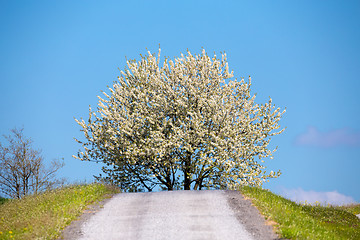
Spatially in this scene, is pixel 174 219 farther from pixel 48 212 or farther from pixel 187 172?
pixel 187 172

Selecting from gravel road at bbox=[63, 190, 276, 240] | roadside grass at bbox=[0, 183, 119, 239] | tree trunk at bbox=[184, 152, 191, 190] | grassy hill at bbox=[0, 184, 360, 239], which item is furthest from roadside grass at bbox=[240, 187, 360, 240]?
roadside grass at bbox=[0, 183, 119, 239]

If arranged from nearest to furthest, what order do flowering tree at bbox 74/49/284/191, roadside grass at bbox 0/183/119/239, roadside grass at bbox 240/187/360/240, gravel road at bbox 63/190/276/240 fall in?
gravel road at bbox 63/190/276/240 → roadside grass at bbox 240/187/360/240 → roadside grass at bbox 0/183/119/239 → flowering tree at bbox 74/49/284/191

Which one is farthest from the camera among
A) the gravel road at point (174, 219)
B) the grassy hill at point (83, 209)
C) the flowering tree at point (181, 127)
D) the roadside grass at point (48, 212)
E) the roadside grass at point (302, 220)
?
the flowering tree at point (181, 127)

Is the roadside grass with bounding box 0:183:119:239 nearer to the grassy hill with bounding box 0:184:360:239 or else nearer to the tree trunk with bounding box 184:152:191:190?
the grassy hill with bounding box 0:184:360:239

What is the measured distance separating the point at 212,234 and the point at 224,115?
9966mm

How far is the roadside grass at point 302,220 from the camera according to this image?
12.6 meters

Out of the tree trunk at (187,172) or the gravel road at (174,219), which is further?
the tree trunk at (187,172)

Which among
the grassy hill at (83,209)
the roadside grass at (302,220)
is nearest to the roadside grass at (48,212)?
the grassy hill at (83,209)

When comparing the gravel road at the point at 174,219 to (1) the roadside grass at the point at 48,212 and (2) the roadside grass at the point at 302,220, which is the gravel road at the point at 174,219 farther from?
(1) the roadside grass at the point at 48,212

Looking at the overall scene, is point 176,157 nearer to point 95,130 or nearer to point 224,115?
point 224,115

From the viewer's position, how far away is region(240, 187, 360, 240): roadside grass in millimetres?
12562

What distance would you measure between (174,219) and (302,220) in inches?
211

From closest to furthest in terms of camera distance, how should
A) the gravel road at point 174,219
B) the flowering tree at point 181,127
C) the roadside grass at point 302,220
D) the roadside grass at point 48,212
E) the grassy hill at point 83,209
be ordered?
the gravel road at point 174,219, the roadside grass at point 302,220, the grassy hill at point 83,209, the roadside grass at point 48,212, the flowering tree at point 181,127

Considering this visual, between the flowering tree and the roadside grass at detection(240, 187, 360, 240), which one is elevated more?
the flowering tree
